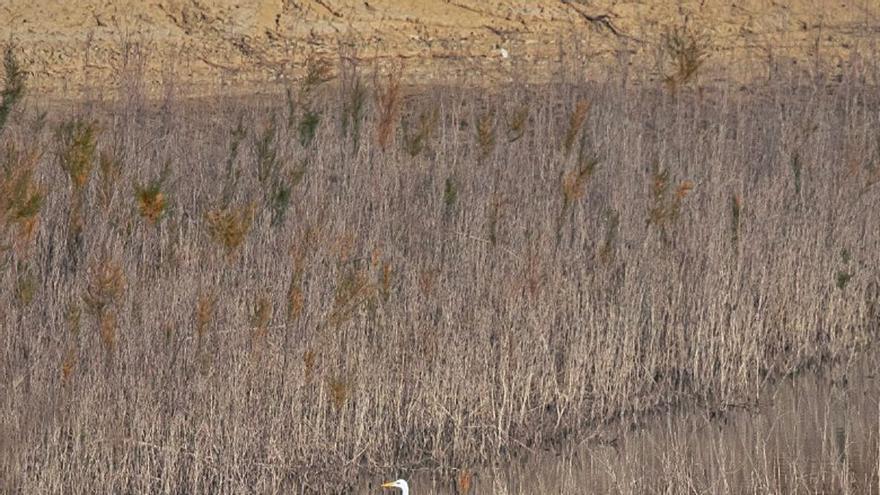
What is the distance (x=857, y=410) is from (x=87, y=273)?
128 inches

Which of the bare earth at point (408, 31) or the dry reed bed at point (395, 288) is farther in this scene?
the bare earth at point (408, 31)

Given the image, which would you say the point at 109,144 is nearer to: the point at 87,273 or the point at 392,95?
the point at 392,95

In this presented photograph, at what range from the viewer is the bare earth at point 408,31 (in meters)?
13.7

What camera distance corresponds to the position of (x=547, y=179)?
26.1 ft

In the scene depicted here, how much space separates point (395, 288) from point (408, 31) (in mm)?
8172

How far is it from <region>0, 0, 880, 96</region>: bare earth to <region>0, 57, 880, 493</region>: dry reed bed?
186 inches

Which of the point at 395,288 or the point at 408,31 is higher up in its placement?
the point at 395,288

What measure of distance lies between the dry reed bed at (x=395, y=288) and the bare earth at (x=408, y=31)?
15.5 feet

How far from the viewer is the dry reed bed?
225 inches

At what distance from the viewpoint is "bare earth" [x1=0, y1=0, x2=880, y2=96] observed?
1370cm

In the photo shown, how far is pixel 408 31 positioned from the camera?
48.3 feet

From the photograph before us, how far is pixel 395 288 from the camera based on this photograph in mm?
6832

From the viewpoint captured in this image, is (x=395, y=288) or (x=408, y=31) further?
(x=408, y=31)

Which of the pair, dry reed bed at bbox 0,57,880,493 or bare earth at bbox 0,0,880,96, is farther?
bare earth at bbox 0,0,880,96
